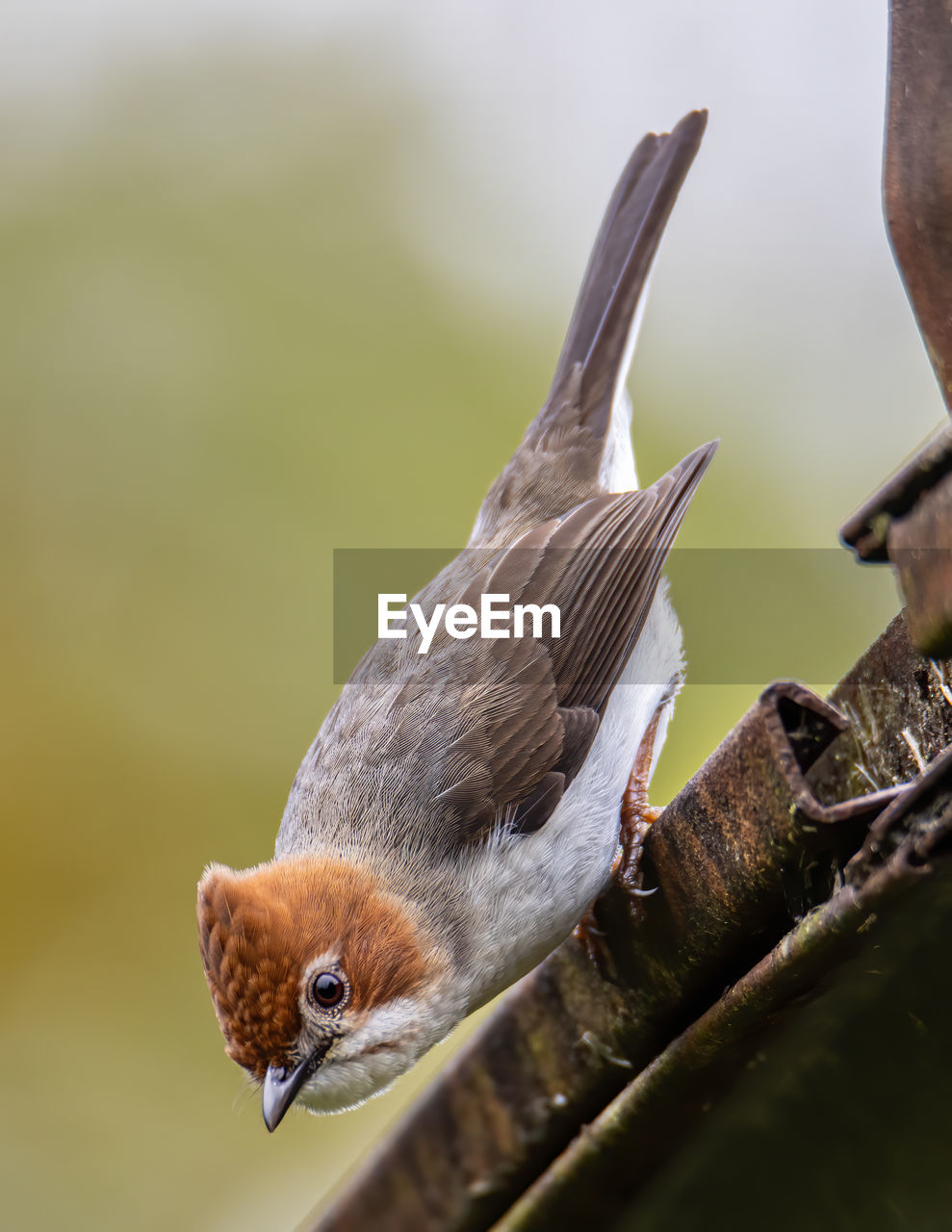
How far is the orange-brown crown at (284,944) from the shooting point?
8.39ft

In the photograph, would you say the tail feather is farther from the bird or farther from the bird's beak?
the bird's beak

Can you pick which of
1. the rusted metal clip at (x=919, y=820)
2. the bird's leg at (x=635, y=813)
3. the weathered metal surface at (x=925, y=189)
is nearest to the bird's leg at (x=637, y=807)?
the bird's leg at (x=635, y=813)

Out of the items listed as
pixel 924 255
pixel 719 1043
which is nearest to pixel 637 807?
pixel 719 1043

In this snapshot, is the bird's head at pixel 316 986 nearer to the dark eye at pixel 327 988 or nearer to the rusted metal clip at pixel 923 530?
the dark eye at pixel 327 988

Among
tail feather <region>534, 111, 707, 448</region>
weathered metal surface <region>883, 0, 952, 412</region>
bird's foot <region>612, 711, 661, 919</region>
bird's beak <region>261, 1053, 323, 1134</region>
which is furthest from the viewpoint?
tail feather <region>534, 111, 707, 448</region>

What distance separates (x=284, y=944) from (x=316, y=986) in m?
0.13

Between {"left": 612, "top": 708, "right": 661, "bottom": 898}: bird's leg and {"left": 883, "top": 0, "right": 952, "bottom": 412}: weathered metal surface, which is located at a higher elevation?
{"left": 883, "top": 0, "right": 952, "bottom": 412}: weathered metal surface

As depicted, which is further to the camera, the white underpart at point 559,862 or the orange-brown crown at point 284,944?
the white underpart at point 559,862

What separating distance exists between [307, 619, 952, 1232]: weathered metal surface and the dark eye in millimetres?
469

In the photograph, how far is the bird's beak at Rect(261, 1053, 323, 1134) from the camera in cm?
255

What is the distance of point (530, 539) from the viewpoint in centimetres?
358

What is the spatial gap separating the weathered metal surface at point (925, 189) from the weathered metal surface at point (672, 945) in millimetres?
445

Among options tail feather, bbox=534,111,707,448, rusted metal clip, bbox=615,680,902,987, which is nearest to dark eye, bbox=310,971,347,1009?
rusted metal clip, bbox=615,680,902,987

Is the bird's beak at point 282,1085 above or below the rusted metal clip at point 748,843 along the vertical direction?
below
